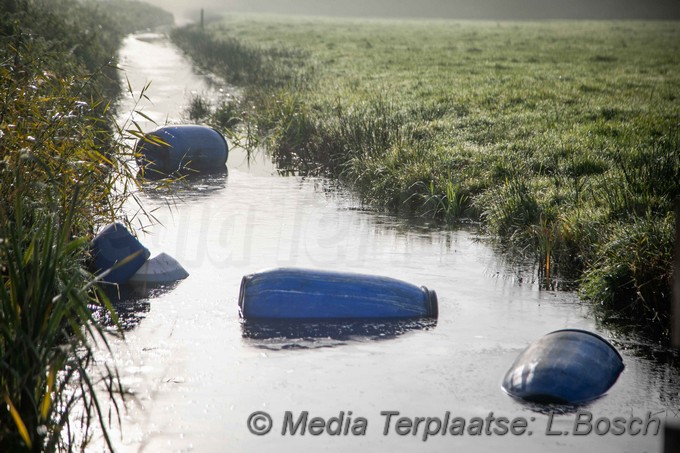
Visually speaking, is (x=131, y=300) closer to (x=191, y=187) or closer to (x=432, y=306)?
(x=432, y=306)

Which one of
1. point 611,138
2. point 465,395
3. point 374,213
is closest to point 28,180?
point 465,395

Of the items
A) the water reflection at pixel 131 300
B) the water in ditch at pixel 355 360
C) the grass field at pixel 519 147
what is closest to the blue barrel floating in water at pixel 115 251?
the water reflection at pixel 131 300

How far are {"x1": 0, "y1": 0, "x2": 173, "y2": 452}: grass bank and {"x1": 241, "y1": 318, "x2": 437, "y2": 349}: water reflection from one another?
123 centimetres

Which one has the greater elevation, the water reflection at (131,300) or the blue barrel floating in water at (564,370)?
the blue barrel floating in water at (564,370)

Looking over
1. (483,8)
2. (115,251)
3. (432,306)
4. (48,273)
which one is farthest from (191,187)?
(483,8)

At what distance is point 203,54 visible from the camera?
37438 mm

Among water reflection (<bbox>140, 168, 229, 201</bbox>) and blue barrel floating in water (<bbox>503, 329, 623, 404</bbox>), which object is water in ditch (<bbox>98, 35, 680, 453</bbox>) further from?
water reflection (<bbox>140, 168, 229, 201</bbox>)

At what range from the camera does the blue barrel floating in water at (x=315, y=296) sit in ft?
23.4

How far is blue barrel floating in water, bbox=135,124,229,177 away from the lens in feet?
45.2

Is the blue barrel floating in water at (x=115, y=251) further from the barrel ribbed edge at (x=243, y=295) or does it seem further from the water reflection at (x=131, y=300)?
the barrel ribbed edge at (x=243, y=295)

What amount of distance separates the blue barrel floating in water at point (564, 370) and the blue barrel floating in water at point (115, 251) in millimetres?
3767

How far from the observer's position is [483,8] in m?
167

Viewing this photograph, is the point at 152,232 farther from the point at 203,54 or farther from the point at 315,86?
the point at 203,54

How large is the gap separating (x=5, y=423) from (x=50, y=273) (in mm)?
757
